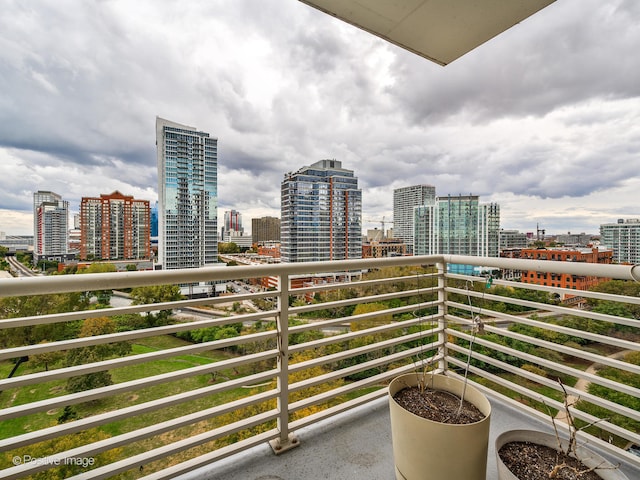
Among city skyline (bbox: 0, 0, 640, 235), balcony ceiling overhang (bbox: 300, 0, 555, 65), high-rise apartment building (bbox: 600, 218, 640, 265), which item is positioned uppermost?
city skyline (bbox: 0, 0, 640, 235)

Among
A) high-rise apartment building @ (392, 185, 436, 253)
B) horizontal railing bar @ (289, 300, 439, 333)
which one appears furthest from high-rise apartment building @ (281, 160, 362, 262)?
horizontal railing bar @ (289, 300, 439, 333)

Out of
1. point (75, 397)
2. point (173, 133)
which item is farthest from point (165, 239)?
point (75, 397)

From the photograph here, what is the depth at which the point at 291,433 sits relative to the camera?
1462 millimetres

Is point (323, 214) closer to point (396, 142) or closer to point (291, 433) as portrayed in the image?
point (396, 142)

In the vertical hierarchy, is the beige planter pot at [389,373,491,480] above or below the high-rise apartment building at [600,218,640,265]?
below

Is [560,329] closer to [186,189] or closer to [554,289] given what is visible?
[554,289]

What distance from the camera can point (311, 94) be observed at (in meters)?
6.33

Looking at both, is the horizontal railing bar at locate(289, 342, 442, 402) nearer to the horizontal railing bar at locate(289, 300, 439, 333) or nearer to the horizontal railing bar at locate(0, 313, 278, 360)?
the horizontal railing bar at locate(289, 300, 439, 333)

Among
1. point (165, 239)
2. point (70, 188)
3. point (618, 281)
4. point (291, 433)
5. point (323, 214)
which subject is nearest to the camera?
point (618, 281)

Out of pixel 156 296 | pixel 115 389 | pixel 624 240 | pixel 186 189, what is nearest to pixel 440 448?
pixel 115 389

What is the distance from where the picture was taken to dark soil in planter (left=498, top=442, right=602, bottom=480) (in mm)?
821

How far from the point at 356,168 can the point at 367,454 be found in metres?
10.8

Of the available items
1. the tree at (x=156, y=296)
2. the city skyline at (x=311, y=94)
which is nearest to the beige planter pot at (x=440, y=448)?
the tree at (x=156, y=296)

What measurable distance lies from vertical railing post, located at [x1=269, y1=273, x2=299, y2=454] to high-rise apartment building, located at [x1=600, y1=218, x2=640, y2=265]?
1.52 meters
